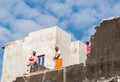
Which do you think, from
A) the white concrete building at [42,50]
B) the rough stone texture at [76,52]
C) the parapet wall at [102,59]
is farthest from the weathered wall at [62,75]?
the rough stone texture at [76,52]

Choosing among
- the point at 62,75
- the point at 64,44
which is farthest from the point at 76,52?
the point at 62,75

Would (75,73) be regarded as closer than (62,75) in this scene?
Yes

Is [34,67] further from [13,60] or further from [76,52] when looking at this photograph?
[13,60]

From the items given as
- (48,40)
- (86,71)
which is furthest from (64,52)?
(86,71)

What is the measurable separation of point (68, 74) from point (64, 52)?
11188 mm

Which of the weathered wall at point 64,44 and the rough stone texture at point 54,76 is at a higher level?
the weathered wall at point 64,44

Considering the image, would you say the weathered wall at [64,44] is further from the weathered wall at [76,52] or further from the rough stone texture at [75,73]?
the rough stone texture at [75,73]

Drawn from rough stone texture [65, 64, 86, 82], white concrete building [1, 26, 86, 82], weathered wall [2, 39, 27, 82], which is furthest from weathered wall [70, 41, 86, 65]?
rough stone texture [65, 64, 86, 82]

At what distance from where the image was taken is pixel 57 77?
23.7 metres

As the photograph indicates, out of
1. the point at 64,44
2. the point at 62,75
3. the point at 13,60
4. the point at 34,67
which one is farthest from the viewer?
the point at 13,60

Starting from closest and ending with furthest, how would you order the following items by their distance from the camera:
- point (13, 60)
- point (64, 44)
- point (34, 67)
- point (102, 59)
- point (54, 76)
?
1. point (102, 59)
2. point (54, 76)
3. point (34, 67)
4. point (64, 44)
5. point (13, 60)

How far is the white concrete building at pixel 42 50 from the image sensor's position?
111ft

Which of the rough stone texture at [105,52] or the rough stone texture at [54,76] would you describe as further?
the rough stone texture at [54,76]

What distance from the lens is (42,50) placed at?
3428 cm
